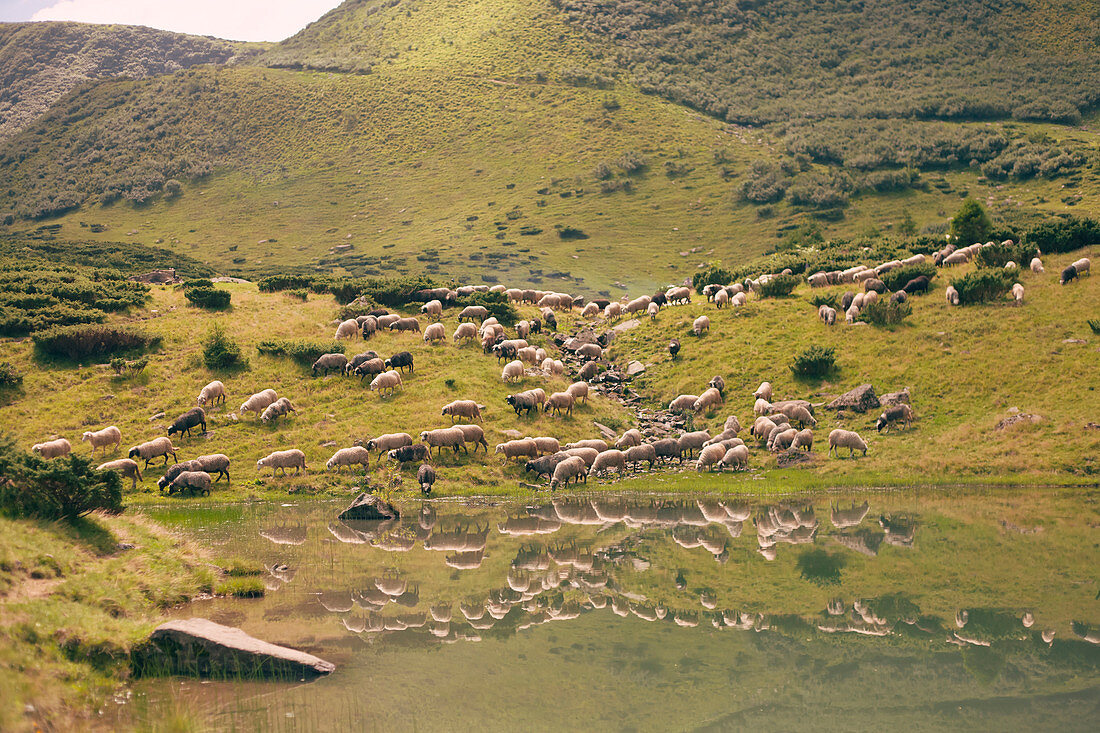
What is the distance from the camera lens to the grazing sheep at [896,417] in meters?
27.7

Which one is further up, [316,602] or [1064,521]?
[316,602]

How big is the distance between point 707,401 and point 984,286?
564 inches

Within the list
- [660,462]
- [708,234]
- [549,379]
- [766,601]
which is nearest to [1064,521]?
[766,601]

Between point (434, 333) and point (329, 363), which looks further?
point (434, 333)

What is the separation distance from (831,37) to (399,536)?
149m

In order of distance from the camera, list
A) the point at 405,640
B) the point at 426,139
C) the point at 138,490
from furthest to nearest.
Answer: the point at 426,139, the point at 138,490, the point at 405,640

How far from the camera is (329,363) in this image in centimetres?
3234

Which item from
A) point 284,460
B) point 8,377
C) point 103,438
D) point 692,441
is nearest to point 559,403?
point 692,441

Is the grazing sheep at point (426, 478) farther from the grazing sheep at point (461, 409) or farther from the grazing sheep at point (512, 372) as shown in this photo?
the grazing sheep at point (512, 372)

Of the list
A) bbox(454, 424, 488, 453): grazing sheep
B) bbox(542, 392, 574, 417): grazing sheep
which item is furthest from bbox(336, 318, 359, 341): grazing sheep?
bbox(454, 424, 488, 453): grazing sheep

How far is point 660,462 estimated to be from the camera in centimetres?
2798

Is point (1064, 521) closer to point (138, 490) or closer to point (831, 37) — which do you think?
point (138, 490)

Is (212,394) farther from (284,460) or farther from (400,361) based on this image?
(400,361)

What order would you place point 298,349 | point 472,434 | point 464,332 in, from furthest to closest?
point 464,332, point 298,349, point 472,434
